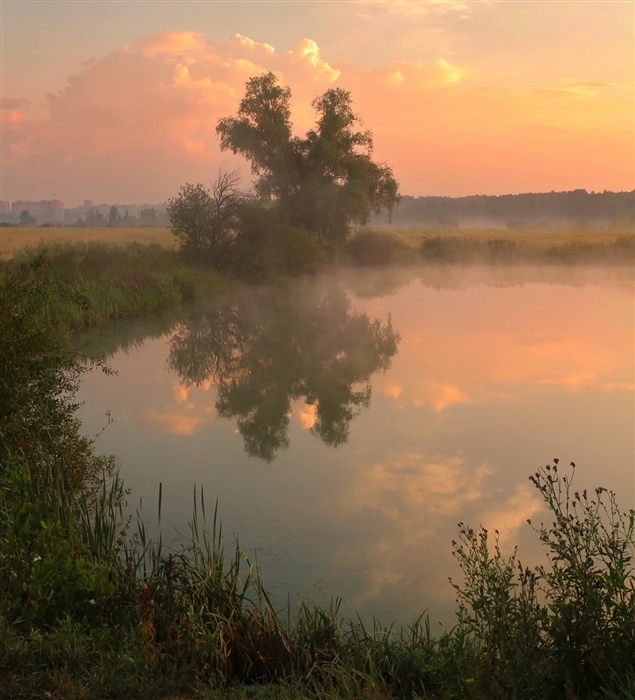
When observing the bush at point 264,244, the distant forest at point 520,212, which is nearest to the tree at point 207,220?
the bush at point 264,244

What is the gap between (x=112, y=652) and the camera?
132 inches

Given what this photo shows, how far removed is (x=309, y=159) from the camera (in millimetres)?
34062

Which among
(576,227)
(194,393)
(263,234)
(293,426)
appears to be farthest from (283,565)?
(576,227)

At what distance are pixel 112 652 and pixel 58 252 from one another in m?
18.7

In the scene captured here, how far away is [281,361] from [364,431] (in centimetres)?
490

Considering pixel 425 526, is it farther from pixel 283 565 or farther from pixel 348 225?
pixel 348 225

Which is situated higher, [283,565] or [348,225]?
[348,225]

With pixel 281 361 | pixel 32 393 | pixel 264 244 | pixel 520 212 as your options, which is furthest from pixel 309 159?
pixel 520 212

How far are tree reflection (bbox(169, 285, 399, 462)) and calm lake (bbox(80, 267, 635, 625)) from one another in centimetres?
5

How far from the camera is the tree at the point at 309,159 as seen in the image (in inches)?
1300

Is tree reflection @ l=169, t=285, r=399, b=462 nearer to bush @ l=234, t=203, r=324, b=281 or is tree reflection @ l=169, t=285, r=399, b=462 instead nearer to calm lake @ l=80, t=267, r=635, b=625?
calm lake @ l=80, t=267, r=635, b=625

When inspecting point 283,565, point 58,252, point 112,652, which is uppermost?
point 58,252

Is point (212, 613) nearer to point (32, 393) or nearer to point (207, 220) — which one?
point (32, 393)

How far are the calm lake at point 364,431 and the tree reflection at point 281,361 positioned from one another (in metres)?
0.05
